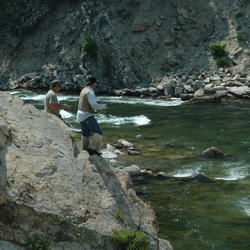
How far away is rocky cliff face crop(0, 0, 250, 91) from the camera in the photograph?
2093 inches

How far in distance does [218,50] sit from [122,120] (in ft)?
61.5

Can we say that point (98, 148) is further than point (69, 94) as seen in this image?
No

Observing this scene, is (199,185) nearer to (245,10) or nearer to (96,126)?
(96,126)

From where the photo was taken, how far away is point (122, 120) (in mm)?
36688

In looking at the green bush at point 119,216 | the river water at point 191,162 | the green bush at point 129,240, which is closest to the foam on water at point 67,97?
the river water at point 191,162

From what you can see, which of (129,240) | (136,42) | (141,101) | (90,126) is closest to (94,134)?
(90,126)

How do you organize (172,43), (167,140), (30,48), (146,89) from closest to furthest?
1. (167,140)
2. (146,89)
3. (172,43)
4. (30,48)

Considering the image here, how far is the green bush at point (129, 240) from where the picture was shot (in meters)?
11.1

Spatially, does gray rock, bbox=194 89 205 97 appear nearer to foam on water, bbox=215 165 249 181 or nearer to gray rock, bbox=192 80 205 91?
gray rock, bbox=192 80 205 91

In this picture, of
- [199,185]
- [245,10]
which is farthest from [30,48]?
[199,185]

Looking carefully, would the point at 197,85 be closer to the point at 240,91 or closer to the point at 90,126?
the point at 240,91

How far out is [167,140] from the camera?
97.3ft

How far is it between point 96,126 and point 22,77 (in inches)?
1883

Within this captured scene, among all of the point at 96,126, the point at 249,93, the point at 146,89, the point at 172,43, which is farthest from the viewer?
the point at 172,43
